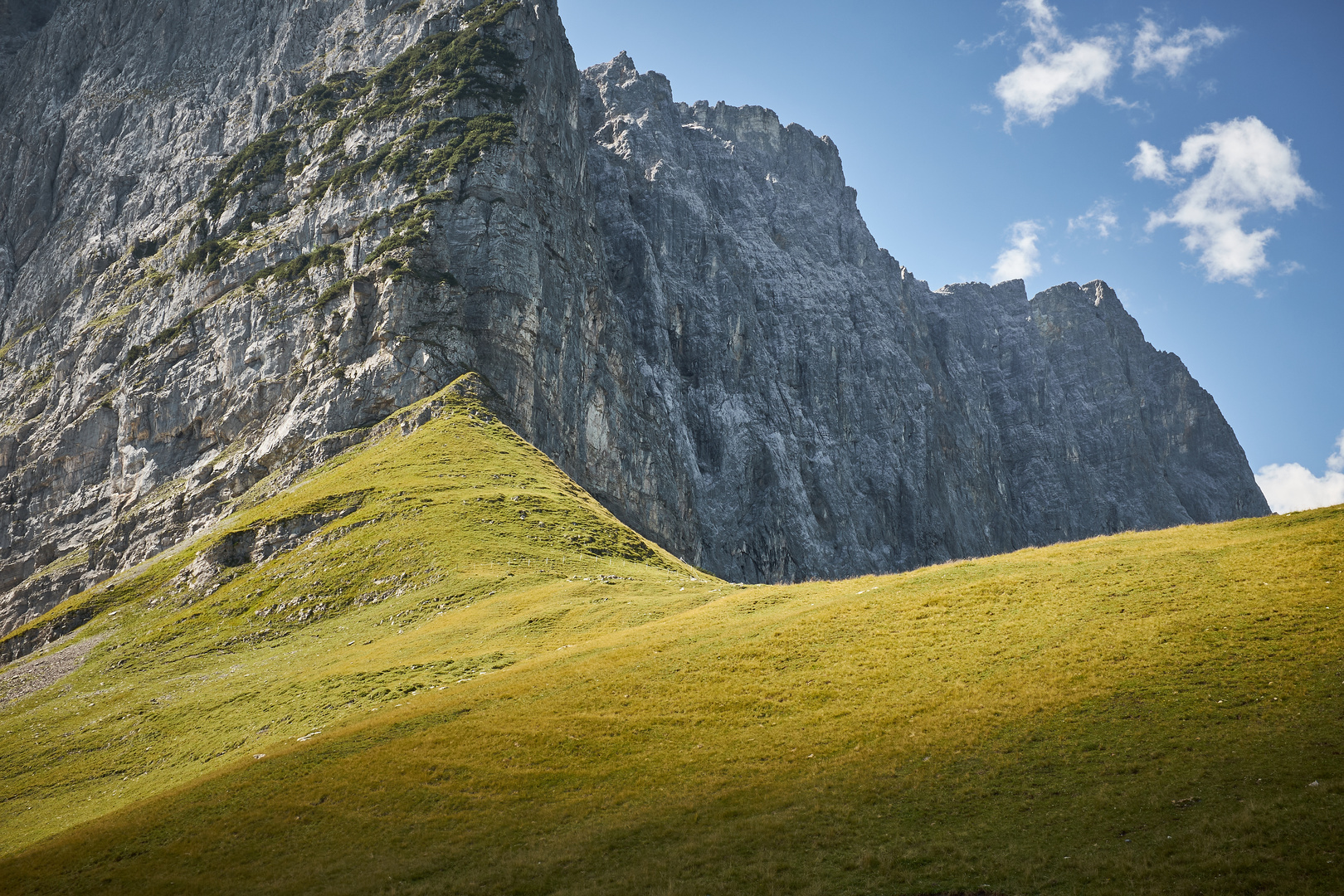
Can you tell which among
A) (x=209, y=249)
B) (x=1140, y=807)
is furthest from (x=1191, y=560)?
(x=209, y=249)

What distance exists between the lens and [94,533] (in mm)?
118250

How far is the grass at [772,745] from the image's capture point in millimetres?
19000

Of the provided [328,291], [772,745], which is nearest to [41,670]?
[772,745]

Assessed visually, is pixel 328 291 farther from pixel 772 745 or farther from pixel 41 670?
pixel 772 745

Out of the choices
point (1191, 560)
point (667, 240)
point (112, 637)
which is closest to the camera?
point (1191, 560)

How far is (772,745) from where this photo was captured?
26.3 metres

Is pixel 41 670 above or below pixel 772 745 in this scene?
above

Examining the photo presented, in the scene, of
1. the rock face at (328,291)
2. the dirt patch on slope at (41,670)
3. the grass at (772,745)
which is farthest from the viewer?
the rock face at (328,291)

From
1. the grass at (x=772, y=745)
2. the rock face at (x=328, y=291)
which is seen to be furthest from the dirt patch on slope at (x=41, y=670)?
the rock face at (x=328, y=291)

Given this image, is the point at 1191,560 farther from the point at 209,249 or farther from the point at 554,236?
the point at 209,249

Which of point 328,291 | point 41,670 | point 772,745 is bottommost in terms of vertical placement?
point 772,745

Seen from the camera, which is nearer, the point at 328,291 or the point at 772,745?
the point at 772,745

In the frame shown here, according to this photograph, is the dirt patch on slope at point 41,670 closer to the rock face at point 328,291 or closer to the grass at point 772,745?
the grass at point 772,745

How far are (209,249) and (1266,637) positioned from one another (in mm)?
149079
